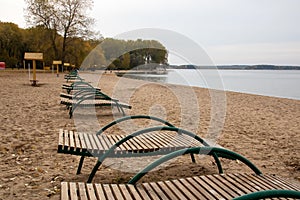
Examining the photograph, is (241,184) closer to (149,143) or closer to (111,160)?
(149,143)

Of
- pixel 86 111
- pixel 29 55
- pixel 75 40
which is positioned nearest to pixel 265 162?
pixel 86 111

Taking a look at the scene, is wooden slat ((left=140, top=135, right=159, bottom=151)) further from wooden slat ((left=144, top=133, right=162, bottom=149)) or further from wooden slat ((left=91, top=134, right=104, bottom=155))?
wooden slat ((left=91, top=134, right=104, bottom=155))

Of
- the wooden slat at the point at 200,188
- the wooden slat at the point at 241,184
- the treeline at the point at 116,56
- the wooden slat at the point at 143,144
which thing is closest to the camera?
the wooden slat at the point at 200,188

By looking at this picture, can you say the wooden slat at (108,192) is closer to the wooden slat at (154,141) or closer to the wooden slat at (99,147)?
the wooden slat at (99,147)

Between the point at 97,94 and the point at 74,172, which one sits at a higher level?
the point at 97,94

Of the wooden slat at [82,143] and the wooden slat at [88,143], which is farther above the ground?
the wooden slat at [82,143]

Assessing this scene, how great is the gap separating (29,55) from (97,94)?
32.5 feet

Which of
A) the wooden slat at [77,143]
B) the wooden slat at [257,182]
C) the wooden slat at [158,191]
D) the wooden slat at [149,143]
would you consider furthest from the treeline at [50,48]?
the wooden slat at [158,191]

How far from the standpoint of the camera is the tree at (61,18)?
4094 centimetres

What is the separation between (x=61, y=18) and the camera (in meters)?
41.4

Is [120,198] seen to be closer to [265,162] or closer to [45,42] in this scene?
[265,162]

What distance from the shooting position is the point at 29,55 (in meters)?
17.0

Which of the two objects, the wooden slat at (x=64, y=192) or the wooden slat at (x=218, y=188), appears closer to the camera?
the wooden slat at (x=64, y=192)

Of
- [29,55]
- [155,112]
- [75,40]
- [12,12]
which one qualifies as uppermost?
[12,12]
